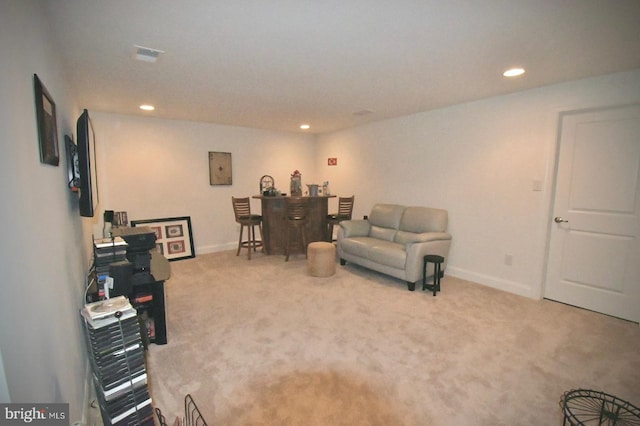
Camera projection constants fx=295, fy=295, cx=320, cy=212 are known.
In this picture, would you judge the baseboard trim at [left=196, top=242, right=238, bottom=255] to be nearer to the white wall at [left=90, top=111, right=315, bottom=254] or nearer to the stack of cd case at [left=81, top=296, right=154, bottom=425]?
the white wall at [left=90, top=111, right=315, bottom=254]

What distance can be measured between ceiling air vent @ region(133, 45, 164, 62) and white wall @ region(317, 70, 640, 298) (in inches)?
138

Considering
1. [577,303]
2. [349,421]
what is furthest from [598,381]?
[349,421]

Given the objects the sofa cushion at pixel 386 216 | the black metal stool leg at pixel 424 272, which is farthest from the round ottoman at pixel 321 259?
the black metal stool leg at pixel 424 272

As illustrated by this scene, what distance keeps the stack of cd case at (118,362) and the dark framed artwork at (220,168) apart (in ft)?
13.8

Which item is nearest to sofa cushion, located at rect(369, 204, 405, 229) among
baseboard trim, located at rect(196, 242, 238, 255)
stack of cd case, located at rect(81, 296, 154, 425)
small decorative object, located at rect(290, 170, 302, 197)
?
small decorative object, located at rect(290, 170, 302, 197)

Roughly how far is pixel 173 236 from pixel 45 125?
12.7ft

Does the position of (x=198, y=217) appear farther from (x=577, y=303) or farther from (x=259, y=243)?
(x=577, y=303)

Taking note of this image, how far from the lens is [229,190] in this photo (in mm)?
5551

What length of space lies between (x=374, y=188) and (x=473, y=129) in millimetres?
1905

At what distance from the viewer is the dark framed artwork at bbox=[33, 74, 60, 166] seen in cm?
128

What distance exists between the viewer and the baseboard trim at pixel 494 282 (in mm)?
3424

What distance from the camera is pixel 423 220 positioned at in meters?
4.15

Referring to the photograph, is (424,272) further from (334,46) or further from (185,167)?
(185,167)

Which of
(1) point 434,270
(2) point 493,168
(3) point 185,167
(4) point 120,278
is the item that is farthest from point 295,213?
(4) point 120,278
